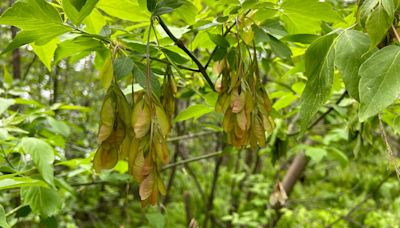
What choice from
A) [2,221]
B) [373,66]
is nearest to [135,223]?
[2,221]

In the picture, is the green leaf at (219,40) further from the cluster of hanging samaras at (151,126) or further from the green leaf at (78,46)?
the green leaf at (78,46)

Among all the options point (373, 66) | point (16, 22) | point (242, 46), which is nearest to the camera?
point (373, 66)

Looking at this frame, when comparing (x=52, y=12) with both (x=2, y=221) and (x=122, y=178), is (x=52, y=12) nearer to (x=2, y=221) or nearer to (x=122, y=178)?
(x=2, y=221)

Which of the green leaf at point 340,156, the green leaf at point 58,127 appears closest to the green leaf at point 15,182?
the green leaf at point 58,127

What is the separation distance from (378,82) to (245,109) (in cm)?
22

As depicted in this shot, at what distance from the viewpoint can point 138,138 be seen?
0.56 m

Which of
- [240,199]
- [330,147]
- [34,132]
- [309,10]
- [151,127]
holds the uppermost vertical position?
[309,10]

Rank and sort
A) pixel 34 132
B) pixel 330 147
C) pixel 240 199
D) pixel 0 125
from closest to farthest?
pixel 0 125, pixel 34 132, pixel 330 147, pixel 240 199

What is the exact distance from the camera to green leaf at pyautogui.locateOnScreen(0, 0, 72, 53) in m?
0.59

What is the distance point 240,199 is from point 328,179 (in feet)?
6.15

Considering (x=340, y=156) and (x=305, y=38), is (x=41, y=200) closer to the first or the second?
(x=305, y=38)

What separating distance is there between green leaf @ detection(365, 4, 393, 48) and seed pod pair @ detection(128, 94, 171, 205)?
11.0 inches

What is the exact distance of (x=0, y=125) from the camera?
119 cm

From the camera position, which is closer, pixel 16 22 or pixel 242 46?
pixel 16 22
